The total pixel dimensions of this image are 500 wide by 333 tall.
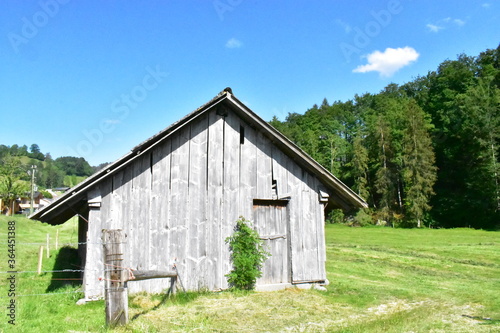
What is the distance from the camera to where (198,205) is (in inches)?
452

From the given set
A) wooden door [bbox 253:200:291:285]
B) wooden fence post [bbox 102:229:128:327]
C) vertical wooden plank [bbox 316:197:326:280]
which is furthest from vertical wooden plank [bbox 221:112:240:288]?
wooden fence post [bbox 102:229:128:327]

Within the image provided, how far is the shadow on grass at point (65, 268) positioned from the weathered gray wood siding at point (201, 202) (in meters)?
2.76

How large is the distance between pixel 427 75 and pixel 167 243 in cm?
9323

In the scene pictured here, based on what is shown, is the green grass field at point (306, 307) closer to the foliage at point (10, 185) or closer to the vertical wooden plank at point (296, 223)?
the vertical wooden plank at point (296, 223)

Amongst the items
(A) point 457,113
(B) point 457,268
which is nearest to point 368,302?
(B) point 457,268

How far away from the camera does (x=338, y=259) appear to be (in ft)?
66.3

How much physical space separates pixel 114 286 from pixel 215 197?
467cm

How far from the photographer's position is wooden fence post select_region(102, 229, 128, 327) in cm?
742

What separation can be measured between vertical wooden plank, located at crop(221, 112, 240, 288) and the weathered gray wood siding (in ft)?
0.10

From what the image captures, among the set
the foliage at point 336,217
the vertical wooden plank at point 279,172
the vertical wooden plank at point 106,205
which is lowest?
the foliage at point 336,217

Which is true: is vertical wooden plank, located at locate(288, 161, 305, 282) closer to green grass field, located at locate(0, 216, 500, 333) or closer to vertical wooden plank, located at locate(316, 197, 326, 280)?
vertical wooden plank, located at locate(316, 197, 326, 280)

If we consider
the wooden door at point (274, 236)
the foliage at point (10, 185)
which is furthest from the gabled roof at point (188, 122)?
the foliage at point (10, 185)

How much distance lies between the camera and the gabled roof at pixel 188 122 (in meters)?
10.0

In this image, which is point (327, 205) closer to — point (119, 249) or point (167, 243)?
point (167, 243)
